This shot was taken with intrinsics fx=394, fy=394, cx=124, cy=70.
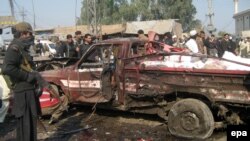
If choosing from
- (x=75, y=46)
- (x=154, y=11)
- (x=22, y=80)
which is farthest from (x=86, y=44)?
(x=154, y=11)

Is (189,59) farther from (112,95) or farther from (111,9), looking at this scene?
(111,9)

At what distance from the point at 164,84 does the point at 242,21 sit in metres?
64.4

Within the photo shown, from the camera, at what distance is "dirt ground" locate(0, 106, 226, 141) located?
22.7 ft

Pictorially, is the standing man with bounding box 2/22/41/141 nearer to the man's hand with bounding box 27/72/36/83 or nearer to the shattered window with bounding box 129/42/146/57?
the man's hand with bounding box 27/72/36/83

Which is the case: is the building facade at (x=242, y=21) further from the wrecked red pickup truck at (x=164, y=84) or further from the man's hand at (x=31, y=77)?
the man's hand at (x=31, y=77)

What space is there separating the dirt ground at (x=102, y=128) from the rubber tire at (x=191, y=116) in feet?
0.51

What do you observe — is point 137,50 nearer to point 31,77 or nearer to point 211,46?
point 31,77

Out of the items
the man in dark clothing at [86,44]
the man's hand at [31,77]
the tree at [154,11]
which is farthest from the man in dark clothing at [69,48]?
the tree at [154,11]

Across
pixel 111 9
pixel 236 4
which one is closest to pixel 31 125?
pixel 111 9

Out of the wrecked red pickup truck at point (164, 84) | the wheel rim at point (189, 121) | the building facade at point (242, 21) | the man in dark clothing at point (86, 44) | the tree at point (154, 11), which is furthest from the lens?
the building facade at point (242, 21)

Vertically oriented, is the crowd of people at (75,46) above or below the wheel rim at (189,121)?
above

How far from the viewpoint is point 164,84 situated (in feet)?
23.1

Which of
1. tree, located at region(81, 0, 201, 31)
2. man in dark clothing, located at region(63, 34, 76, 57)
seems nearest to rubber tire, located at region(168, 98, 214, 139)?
man in dark clothing, located at region(63, 34, 76, 57)

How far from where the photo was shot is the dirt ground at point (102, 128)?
6932 mm
